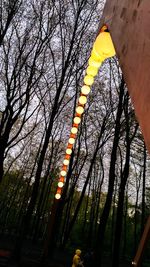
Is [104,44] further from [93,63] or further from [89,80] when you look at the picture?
[89,80]

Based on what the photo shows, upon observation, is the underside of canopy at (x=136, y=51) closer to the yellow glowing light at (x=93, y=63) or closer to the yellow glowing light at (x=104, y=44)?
the yellow glowing light at (x=104, y=44)

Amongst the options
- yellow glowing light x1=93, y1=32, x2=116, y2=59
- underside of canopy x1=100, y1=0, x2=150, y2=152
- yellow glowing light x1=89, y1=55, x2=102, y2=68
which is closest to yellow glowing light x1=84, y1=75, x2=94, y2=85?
yellow glowing light x1=89, y1=55, x2=102, y2=68

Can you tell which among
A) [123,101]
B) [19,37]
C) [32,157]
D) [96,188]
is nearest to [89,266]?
[123,101]

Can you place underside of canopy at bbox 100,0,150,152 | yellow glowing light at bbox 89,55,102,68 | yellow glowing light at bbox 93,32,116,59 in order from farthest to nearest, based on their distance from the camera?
yellow glowing light at bbox 89,55,102,68 < yellow glowing light at bbox 93,32,116,59 < underside of canopy at bbox 100,0,150,152

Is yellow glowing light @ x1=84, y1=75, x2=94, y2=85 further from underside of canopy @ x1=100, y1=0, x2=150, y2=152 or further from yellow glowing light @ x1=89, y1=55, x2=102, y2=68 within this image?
underside of canopy @ x1=100, y1=0, x2=150, y2=152

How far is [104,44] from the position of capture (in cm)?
295

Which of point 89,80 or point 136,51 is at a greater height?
point 89,80

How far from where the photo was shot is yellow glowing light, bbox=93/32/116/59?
9.48 feet

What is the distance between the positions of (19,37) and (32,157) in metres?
22.7

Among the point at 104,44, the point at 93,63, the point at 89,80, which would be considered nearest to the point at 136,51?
the point at 104,44

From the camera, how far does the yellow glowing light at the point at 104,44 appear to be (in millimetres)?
2891

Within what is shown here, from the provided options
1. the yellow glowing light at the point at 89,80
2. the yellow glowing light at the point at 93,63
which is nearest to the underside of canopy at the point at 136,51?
the yellow glowing light at the point at 93,63

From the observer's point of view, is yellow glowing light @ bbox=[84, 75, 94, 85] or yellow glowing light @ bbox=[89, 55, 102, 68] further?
yellow glowing light @ bbox=[84, 75, 94, 85]

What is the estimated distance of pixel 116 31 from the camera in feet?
6.52
